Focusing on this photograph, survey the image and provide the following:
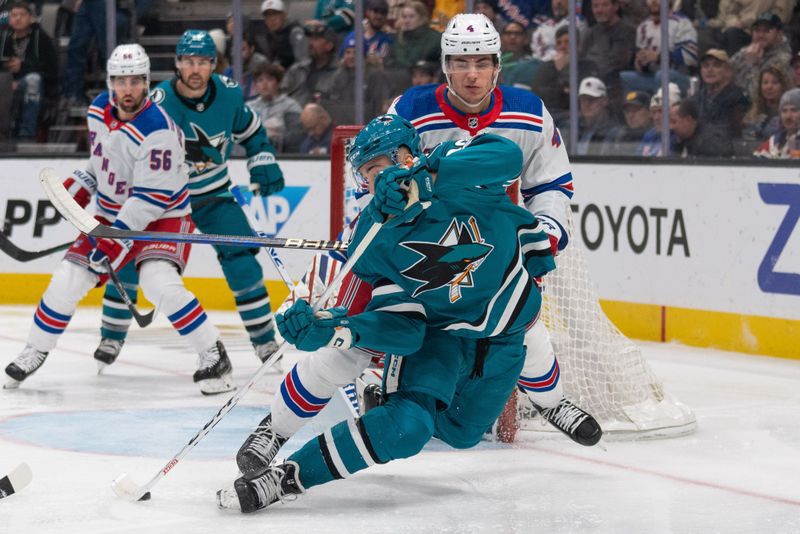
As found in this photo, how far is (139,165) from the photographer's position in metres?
4.39

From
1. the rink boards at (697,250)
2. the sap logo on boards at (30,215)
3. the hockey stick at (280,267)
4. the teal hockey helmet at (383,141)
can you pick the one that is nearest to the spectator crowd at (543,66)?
the rink boards at (697,250)

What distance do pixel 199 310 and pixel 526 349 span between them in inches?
61.4

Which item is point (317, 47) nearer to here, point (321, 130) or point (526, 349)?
point (321, 130)

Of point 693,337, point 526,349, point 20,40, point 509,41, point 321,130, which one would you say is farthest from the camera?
point 20,40

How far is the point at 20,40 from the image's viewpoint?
7215mm

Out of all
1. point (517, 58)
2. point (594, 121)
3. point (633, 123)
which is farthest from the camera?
point (517, 58)

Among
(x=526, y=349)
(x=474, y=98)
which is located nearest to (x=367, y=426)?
(x=526, y=349)

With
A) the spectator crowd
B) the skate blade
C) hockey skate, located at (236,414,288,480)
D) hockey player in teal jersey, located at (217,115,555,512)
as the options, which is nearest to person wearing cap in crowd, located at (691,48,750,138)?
the spectator crowd

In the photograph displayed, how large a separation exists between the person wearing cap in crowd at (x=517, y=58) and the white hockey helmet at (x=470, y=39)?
3.05m

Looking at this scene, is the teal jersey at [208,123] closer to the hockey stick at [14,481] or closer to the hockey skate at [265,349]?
the hockey skate at [265,349]

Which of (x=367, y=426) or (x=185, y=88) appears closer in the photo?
(x=367, y=426)

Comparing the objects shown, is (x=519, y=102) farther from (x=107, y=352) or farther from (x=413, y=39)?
(x=413, y=39)

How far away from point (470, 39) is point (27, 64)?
4.60 metres

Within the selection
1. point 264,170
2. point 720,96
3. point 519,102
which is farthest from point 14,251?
point 519,102
